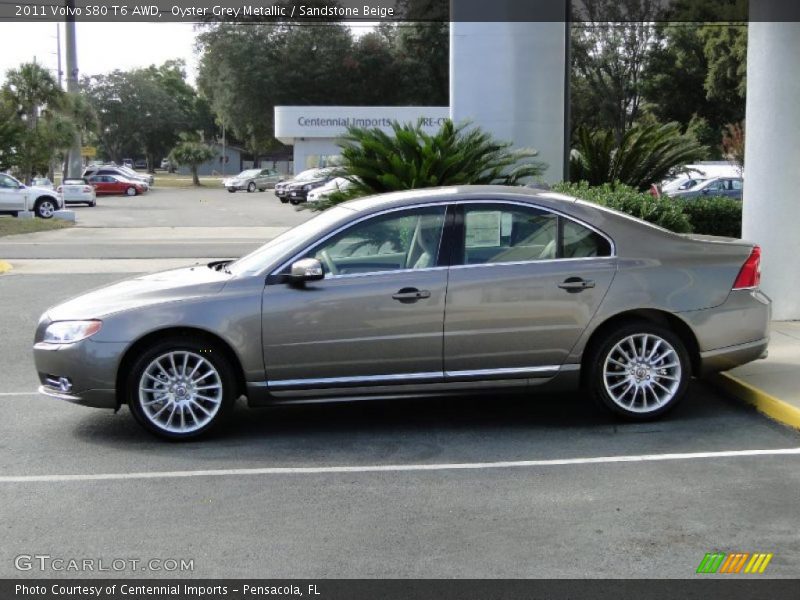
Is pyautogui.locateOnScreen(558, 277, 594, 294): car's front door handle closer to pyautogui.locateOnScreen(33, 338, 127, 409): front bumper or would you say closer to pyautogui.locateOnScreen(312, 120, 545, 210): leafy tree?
pyautogui.locateOnScreen(33, 338, 127, 409): front bumper

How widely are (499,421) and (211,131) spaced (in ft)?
362

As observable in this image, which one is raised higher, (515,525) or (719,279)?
(719,279)

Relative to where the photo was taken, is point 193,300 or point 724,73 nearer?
point 193,300

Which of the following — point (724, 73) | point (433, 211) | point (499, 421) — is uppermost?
point (724, 73)

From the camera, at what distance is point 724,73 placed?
52781 millimetres

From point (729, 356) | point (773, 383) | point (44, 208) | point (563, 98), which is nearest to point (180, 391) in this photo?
point (729, 356)

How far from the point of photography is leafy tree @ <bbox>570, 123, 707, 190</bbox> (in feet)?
48.9

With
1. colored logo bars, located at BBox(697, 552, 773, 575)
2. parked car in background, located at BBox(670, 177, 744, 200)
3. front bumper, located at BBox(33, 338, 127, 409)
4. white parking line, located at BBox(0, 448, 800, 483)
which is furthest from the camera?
parked car in background, located at BBox(670, 177, 744, 200)

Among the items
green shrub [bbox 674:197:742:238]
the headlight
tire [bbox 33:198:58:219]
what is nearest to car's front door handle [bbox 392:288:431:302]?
the headlight

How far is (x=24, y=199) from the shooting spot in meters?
33.6

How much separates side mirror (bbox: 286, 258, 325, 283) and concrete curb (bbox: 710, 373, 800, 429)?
336 cm

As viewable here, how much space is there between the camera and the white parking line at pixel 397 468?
20.4ft
